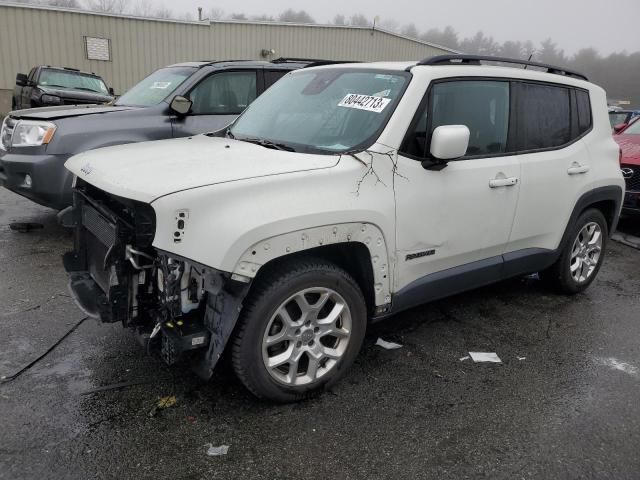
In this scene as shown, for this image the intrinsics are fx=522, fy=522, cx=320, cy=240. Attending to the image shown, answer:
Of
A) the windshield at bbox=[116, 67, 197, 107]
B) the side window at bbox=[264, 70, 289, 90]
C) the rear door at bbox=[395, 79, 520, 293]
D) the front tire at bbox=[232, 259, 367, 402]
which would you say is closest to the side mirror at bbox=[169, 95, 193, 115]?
the windshield at bbox=[116, 67, 197, 107]

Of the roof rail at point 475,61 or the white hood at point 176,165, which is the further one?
the roof rail at point 475,61

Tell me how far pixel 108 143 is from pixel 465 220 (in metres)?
3.87

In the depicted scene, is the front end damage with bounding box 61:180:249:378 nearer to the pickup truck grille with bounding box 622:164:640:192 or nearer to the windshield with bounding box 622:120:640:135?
the pickup truck grille with bounding box 622:164:640:192

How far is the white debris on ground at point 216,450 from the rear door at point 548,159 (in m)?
2.51

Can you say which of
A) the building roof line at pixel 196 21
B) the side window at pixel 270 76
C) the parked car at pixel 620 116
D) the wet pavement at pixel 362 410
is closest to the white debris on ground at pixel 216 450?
the wet pavement at pixel 362 410

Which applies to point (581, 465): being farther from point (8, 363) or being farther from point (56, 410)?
point (8, 363)

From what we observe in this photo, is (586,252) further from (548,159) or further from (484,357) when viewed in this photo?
(484,357)

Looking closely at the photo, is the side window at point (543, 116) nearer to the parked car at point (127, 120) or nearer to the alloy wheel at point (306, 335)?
the alloy wheel at point (306, 335)

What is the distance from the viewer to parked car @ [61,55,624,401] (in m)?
2.52

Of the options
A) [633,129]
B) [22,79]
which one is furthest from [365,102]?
[22,79]

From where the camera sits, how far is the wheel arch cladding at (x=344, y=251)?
8.06ft

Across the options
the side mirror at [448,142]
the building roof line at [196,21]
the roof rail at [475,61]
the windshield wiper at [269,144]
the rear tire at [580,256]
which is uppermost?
the building roof line at [196,21]

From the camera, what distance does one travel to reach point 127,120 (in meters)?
5.61

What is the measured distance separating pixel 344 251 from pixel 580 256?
9.14 ft
